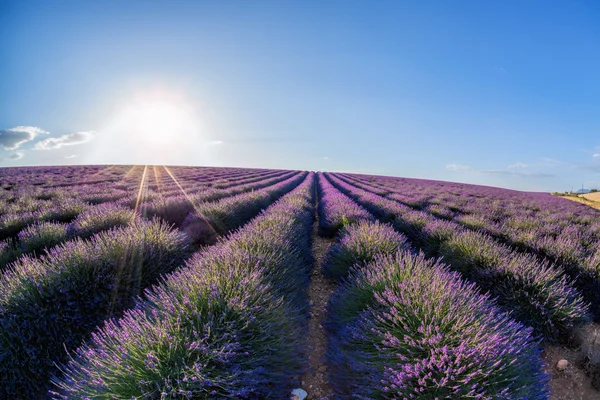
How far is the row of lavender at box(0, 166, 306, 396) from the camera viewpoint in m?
2.44

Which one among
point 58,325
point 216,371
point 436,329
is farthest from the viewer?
point 58,325

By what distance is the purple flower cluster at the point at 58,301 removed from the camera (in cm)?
242

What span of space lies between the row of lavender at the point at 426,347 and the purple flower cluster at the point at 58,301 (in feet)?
7.62

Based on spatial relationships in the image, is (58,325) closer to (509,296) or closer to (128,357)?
(128,357)

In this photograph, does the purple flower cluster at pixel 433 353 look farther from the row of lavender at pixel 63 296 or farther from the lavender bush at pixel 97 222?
the lavender bush at pixel 97 222

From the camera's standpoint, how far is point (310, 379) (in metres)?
2.54

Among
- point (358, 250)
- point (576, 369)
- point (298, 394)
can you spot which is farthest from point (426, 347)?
point (576, 369)

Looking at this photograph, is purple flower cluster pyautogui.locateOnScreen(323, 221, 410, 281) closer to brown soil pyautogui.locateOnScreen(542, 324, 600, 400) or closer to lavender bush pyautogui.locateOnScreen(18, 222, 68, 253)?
brown soil pyautogui.locateOnScreen(542, 324, 600, 400)

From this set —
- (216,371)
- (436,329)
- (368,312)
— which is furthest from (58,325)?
(436,329)

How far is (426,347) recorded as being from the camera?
2.00 metres

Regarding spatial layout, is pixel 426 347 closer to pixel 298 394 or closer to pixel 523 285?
pixel 298 394

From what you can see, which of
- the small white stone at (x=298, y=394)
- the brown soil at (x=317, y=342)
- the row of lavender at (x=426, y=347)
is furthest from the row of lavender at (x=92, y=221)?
the row of lavender at (x=426, y=347)

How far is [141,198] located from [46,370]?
7.64m

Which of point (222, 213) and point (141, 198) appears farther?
point (141, 198)
